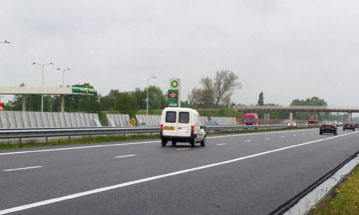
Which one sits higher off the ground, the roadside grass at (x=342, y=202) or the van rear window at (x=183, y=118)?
the van rear window at (x=183, y=118)

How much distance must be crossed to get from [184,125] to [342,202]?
1527 centimetres

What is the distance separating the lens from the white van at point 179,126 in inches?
875

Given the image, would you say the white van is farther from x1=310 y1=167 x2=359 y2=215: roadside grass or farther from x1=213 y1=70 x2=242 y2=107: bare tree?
x1=213 y1=70 x2=242 y2=107: bare tree

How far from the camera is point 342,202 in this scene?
23.7 ft

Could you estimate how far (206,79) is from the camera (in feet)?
373

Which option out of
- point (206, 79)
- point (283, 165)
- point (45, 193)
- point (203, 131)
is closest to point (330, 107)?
point (206, 79)

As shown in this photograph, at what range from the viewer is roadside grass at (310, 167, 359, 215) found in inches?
252

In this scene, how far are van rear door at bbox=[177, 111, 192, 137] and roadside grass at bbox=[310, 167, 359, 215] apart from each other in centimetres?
1290

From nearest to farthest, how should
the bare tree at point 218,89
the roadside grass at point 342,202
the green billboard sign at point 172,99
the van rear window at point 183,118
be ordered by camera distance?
the roadside grass at point 342,202 < the van rear window at point 183,118 < the green billboard sign at point 172,99 < the bare tree at point 218,89

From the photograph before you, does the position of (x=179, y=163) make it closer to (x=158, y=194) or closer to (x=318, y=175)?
(x=318, y=175)

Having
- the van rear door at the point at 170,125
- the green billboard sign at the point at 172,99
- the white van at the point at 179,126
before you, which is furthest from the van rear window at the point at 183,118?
the green billboard sign at the point at 172,99

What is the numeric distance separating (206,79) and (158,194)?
106 metres

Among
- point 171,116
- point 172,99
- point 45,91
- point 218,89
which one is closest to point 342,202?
point 171,116

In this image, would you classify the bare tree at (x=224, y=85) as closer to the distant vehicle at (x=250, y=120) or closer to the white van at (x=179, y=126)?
the distant vehicle at (x=250, y=120)
